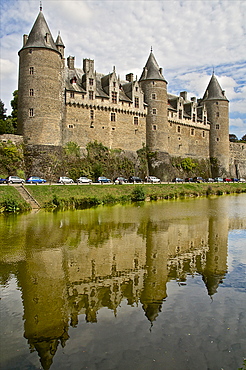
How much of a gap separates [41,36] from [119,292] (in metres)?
35.7

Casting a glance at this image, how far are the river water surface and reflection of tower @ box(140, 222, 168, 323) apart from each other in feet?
0.09

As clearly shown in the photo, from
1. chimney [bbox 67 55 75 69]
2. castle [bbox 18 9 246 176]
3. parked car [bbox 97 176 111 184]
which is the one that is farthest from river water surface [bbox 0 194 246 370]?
chimney [bbox 67 55 75 69]

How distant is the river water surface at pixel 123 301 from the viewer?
5.98 metres

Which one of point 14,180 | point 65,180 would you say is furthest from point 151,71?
point 14,180

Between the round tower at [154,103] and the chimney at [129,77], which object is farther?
the chimney at [129,77]

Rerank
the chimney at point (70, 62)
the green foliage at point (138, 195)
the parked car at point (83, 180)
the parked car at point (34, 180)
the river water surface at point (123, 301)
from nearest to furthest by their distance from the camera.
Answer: the river water surface at point (123, 301) < the parked car at point (34, 180) < the green foliage at point (138, 195) < the parked car at point (83, 180) < the chimney at point (70, 62)

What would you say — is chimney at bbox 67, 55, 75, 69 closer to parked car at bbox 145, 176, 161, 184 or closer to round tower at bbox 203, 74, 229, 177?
parked car at bbox 145, 176, 161, 184

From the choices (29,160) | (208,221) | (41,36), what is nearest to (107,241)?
(208,221)

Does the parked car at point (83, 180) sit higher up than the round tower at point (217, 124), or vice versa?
the round tower at point (217, 124)

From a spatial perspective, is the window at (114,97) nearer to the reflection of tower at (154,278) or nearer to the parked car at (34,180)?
the parked car at (34,180)

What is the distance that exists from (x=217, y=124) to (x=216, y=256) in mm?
53136

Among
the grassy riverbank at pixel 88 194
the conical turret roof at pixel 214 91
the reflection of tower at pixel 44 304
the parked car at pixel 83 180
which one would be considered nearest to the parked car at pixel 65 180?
the parked car at pixel 83 180

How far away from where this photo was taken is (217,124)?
202 feet

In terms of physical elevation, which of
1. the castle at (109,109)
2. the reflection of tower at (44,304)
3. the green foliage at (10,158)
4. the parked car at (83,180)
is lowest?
the reflection of tower at (44,304)
